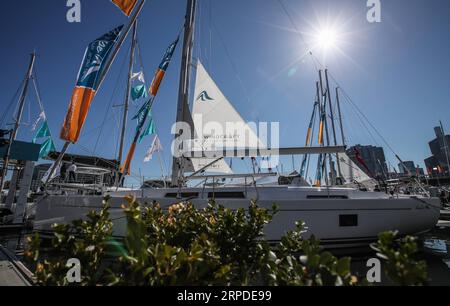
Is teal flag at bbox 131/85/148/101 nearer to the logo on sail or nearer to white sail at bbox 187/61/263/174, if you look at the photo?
white sail at bbox 187/61/263/174

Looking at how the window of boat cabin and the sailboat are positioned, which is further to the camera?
the window of boat cabin

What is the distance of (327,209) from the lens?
6266 millimetres

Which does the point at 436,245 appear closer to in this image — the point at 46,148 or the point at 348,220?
the point at 348,220

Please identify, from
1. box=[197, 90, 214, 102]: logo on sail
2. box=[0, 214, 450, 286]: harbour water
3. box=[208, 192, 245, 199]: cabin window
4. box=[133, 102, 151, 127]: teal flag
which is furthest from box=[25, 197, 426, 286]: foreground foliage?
box=[133, 102, 151, 127]: teal flag

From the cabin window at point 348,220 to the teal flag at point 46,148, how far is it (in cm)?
1860

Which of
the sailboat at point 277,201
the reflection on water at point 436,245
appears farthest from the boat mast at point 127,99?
the reflection on water at point 436,245

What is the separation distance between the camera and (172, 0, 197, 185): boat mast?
26.1 feet

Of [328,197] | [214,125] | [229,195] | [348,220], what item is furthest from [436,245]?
[214,125]

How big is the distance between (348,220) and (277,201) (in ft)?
7.09

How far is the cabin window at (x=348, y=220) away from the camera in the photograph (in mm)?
6332

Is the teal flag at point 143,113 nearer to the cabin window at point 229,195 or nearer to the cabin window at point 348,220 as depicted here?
the cabin window at point 229,195
